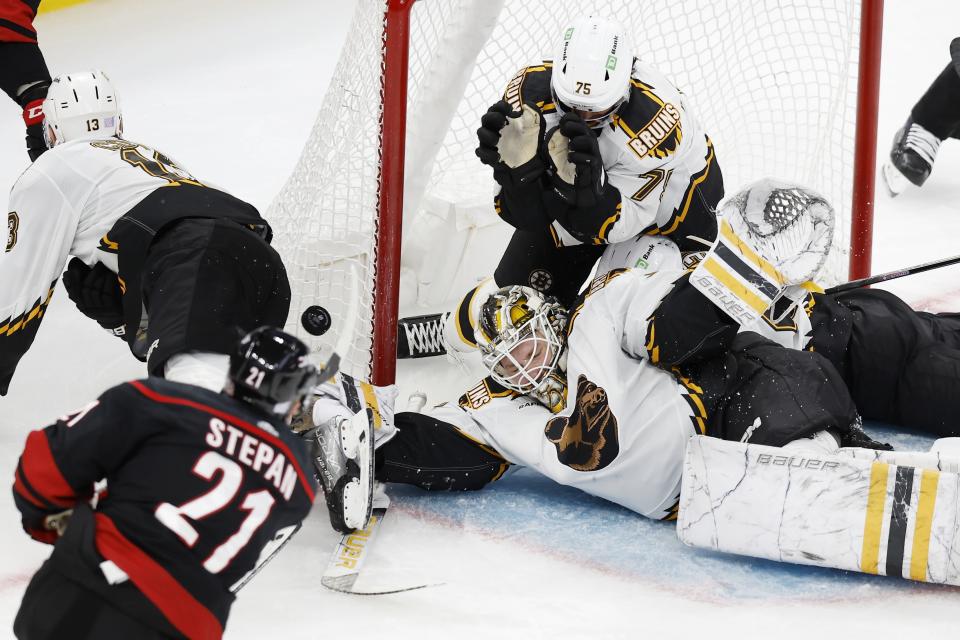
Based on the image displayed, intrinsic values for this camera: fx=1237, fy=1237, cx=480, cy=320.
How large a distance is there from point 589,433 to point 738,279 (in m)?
0.40

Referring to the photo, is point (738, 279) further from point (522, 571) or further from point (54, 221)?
point (54, 221)

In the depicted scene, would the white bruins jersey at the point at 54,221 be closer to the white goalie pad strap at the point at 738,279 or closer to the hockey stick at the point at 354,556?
the hockey stick at the point at 354,556

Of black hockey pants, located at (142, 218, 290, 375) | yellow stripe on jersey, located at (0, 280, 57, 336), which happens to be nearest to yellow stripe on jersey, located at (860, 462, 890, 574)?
black hockey pants, located at (142, 218, 290, 375)

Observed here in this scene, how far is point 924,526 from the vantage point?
2070 mm

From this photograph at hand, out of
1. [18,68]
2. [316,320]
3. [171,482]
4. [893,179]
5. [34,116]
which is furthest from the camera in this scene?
[893,179]

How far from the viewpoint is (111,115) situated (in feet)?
8.38

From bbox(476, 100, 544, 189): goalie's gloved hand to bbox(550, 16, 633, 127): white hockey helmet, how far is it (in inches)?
3.2

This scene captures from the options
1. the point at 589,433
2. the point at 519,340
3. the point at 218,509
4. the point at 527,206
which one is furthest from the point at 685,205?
the point at 218,509

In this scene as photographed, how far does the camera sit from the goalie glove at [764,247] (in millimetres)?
2146

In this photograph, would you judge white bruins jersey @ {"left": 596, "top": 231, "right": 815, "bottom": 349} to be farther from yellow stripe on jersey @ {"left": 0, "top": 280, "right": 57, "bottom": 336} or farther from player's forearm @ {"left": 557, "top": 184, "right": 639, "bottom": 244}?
yellow stripe on jersey @ {"left": 0, "top": 280, "right": 57, "bottom": 336}

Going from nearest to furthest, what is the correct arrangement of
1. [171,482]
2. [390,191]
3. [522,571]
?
1. [171,482]
2. [522,571]
3. [390,191]

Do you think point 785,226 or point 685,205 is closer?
point 785,226

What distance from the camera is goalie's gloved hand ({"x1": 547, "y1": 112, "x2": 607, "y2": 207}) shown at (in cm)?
245

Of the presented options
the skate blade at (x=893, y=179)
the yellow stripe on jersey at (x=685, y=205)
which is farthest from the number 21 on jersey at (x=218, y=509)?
the skate blade at (x=893, y=179)
